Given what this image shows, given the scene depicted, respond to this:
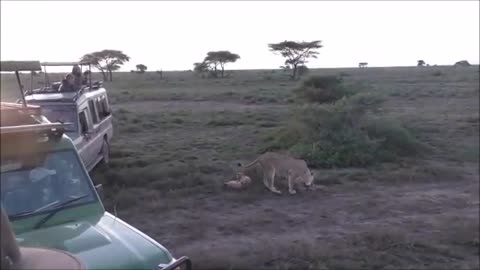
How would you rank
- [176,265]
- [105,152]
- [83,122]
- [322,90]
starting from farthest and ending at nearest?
[322,90] < [105,152] < [83,122] < [176,265]

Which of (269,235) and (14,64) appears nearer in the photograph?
(14,64)

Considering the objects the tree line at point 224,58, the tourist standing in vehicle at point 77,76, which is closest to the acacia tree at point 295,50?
the tree line at point 224,58

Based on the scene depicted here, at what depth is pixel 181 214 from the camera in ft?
27.9

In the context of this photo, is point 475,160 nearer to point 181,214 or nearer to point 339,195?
point 339,195

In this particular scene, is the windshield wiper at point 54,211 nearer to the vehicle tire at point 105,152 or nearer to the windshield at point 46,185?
the windshield at point 46,185

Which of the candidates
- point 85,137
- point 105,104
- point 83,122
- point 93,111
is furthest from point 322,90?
point 85,137

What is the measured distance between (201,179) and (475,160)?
5115mm

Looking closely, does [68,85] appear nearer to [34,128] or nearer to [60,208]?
[60,208]

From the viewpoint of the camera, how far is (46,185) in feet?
13.0

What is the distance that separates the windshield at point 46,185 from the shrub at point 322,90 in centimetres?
1588

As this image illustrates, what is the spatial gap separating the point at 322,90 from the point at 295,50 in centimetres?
3510

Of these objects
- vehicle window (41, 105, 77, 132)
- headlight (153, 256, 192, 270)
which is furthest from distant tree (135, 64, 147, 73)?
headlight (153, 256, 192, 270)

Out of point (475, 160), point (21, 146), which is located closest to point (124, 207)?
point (475, 160)

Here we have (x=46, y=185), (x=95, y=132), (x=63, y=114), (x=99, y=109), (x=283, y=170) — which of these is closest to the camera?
(x=46, y=185)
